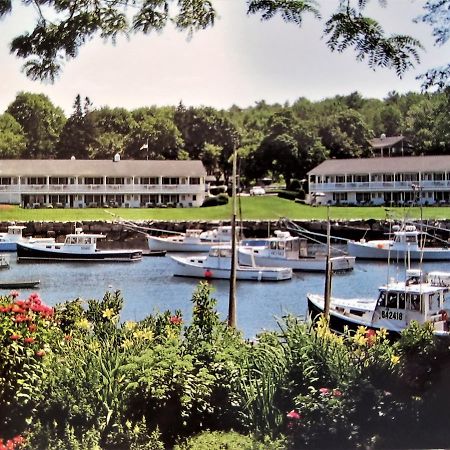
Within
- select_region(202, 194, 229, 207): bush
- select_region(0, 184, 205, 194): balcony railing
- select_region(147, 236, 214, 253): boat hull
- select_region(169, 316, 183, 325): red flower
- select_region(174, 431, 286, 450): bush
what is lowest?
select_region(174, 431, 286, 450): bush

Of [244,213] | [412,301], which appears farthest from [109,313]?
[412,301]

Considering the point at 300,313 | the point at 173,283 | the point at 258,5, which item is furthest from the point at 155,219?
the point at 258,5

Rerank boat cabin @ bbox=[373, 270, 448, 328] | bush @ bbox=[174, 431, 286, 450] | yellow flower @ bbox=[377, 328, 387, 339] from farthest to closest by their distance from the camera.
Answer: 1. boat cabin @ bbox=[373, 270, 448, 328]
2. yellow flower @ bbox=[377, 328, 387, 339]
3. bush @ bbox=[174, 431, 286, 450]

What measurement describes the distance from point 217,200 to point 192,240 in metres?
0.37

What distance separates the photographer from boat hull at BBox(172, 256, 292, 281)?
5.01 m

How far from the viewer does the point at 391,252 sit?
5.05 m

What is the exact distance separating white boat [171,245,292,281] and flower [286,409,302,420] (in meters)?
0.94

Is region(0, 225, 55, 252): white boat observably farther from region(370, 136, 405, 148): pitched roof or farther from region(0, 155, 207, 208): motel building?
region(370, 136, 405, 148): pitched roof

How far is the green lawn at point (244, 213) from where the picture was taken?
494cm

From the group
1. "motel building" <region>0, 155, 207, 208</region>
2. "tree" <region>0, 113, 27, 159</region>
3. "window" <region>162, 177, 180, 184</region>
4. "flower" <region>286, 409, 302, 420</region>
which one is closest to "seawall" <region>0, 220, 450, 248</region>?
"motel building" <region>0, 155, 207, 208</region>

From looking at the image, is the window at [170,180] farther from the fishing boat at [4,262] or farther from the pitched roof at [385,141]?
the pitched roof at [385,141]

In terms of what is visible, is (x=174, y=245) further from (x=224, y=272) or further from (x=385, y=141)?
(x=385, y=141)

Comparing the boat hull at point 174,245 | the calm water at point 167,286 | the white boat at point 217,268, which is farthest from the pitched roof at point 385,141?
the boat hull at point 174,245

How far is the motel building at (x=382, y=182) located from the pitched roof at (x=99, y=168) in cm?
77
